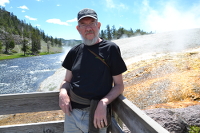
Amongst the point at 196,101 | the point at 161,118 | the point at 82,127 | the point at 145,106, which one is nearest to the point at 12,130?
the point at 82,127

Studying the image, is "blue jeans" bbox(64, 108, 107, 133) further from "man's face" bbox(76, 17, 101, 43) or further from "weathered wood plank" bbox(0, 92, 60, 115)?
"man's face" bbox(76, 17, 101, 43)

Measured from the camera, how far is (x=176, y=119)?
360cm

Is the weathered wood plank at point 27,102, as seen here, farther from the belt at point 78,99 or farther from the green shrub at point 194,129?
the green shrub at point 194,129

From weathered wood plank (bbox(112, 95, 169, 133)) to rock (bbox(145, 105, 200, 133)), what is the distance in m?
1.71

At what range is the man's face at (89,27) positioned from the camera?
232 centimetres

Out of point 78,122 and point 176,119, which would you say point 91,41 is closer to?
point 78,122

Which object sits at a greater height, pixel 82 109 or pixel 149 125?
pixel 149 125

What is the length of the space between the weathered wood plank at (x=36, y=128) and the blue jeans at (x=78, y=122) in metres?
0.58

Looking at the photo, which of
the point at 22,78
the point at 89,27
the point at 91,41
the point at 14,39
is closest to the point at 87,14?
the point at 89,27

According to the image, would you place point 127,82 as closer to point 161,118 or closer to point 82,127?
point 161,118

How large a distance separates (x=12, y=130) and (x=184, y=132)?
11.3ft

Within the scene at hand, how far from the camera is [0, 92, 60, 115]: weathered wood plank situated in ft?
8.83

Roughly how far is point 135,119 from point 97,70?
2.59ft

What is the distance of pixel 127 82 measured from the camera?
9656 millimetres
